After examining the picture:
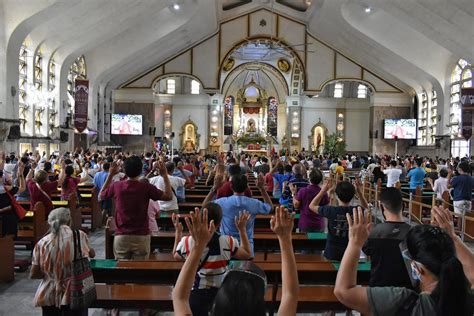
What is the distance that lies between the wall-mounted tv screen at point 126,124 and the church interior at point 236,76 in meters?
0.09

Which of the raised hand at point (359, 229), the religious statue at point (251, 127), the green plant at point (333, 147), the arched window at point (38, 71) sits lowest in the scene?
the raised hand at point (359, 229)

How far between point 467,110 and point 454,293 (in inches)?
769

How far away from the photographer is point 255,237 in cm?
590

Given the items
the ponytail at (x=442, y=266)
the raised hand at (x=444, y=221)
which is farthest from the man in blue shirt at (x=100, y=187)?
the ponytail at (x=442, y=266)

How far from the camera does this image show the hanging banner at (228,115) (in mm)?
38000

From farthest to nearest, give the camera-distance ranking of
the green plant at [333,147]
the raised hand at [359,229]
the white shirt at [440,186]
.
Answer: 1. the green plant at [333,147]
2. the white shirt at [440,186]
3. the raised hand at [359,229]

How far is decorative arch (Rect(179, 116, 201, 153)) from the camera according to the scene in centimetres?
3366

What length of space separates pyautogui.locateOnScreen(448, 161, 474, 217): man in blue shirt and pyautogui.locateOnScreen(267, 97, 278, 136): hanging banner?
97.3 ft

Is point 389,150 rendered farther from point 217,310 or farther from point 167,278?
point 217,310

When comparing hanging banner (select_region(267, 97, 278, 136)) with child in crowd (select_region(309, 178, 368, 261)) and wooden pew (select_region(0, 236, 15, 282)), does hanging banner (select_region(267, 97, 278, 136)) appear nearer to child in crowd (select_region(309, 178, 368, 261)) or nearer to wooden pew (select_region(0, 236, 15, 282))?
wooden pew (select_region(0, 236, 15, 282))

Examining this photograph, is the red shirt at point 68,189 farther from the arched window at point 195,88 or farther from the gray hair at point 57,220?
the arched window at point 195,88

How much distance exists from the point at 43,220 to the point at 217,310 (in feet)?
21.0

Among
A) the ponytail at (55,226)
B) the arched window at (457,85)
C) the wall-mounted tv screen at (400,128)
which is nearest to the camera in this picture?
the ponytail at (55,226)

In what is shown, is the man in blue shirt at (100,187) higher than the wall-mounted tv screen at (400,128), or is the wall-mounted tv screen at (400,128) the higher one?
the wall-mounted tv screen at (400,128)
